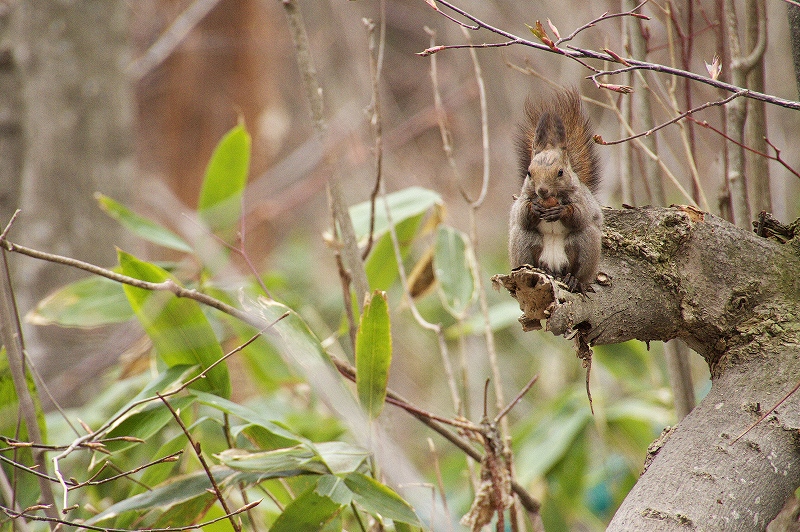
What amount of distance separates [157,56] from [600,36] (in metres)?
2.30

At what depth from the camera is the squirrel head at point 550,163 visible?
3.39 ft

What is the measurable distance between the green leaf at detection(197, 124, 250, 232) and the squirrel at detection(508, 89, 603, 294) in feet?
2.50

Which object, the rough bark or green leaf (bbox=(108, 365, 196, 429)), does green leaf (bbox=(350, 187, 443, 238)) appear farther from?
the rough bark

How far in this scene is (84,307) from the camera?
1.54m

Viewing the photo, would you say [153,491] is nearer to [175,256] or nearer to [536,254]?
[536,254]

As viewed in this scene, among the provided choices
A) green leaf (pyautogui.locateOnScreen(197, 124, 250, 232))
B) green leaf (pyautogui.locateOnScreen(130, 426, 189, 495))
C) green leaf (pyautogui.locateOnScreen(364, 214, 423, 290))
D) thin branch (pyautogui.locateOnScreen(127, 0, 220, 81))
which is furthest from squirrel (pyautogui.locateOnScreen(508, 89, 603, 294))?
thin branch (pyautogui.locateOnScreen(127, 0, 220, 81))

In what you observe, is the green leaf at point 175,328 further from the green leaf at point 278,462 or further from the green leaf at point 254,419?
the green leaf at point 278,462

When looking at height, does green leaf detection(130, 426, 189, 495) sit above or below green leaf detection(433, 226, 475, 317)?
below

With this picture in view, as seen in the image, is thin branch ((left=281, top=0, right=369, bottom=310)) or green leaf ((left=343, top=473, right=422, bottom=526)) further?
thin branch ((left=281, top=0, right=369, bottom=310))

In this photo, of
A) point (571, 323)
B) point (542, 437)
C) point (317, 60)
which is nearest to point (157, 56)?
point (317, 60)

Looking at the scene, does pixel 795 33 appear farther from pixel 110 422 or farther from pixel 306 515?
pixel 110 422

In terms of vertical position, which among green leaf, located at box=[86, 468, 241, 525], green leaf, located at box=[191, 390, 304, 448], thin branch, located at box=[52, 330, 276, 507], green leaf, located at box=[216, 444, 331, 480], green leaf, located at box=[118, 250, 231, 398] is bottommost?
green leaf, located at box=[86, 468, 241, 525]

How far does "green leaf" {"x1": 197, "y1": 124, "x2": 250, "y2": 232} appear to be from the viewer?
5.56 feet

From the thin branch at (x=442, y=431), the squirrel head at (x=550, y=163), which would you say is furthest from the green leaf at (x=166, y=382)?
the squirrel head at (x=550, y=163)
